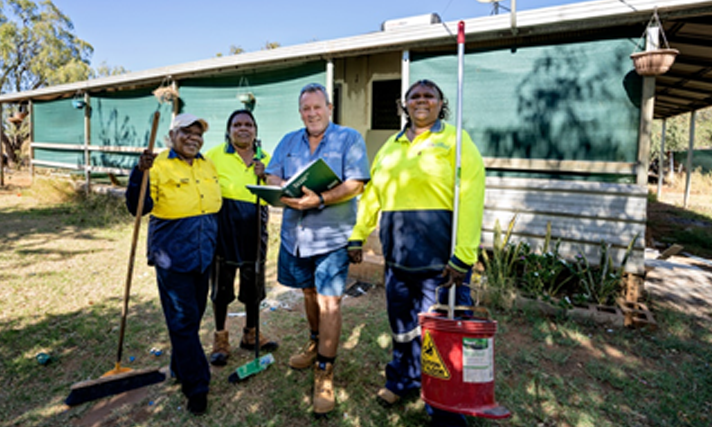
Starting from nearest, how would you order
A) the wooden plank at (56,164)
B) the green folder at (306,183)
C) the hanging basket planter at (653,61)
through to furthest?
the green folder at (306,183) → the hanging basket planter at (653,61) → the wooden plank at (56,164)

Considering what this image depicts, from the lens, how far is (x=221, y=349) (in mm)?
3299

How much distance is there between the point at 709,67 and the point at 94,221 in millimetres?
11214

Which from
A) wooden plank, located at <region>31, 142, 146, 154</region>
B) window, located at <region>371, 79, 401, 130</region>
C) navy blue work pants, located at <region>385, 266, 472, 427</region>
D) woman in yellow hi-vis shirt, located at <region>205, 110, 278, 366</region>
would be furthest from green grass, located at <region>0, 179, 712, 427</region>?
wooden plank, located at <region>31, 142, 146, 154</region>

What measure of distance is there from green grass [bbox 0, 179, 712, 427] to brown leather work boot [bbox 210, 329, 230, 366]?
88mm

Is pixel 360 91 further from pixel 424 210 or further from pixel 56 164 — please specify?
pixel 56 164

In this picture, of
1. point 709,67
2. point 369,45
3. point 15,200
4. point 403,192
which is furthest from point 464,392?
point 15,200

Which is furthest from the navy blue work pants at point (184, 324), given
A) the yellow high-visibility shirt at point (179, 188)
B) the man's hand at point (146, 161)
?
the man's hand at point (146, 161)

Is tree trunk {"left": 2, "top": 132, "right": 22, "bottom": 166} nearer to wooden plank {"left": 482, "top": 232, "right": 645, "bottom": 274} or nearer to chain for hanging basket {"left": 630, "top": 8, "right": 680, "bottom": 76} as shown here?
wooden plank {"left": 482, "top": 232, "right": 645, "bottom": 274}

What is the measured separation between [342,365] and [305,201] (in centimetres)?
142

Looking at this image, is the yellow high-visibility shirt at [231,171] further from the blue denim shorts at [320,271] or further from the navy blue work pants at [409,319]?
the navy blue work pants at [409,319]

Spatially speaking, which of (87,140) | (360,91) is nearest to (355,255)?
(360,91)

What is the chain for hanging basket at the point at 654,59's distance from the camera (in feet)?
12.4

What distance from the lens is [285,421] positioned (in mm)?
2594

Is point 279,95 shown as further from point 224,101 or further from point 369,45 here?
point 369,45
